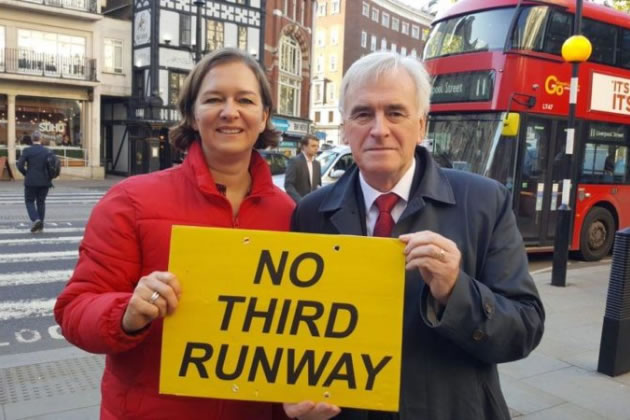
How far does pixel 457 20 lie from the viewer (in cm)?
1052

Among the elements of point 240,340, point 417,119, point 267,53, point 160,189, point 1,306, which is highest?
point 267,53

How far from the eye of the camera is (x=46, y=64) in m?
27.7

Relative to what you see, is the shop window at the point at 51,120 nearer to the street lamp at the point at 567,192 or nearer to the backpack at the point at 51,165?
the backpack at the point at 51,165

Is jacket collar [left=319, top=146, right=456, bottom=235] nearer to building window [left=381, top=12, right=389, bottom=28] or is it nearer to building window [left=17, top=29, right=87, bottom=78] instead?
Result: building window [left=17, top=29, right=87, bottom=78]

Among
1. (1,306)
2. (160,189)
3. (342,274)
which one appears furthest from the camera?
(1,306)

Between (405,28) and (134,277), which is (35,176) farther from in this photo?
(405,28)

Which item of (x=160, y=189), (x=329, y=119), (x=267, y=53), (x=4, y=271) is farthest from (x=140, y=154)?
(x=329, y=119)

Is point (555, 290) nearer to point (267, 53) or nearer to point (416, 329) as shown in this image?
point (416, 329)

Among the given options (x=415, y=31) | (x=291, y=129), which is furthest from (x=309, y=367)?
(x=415, y=31)

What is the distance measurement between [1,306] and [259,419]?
593 centimetres

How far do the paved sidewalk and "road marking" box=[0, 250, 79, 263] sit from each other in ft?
15.9

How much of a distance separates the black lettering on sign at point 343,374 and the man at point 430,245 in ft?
0.28

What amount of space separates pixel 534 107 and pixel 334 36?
57958 mm

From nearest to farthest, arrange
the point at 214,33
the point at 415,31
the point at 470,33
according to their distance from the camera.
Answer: the point at 470,33 < the point at 214,33 < the point at 415,31
